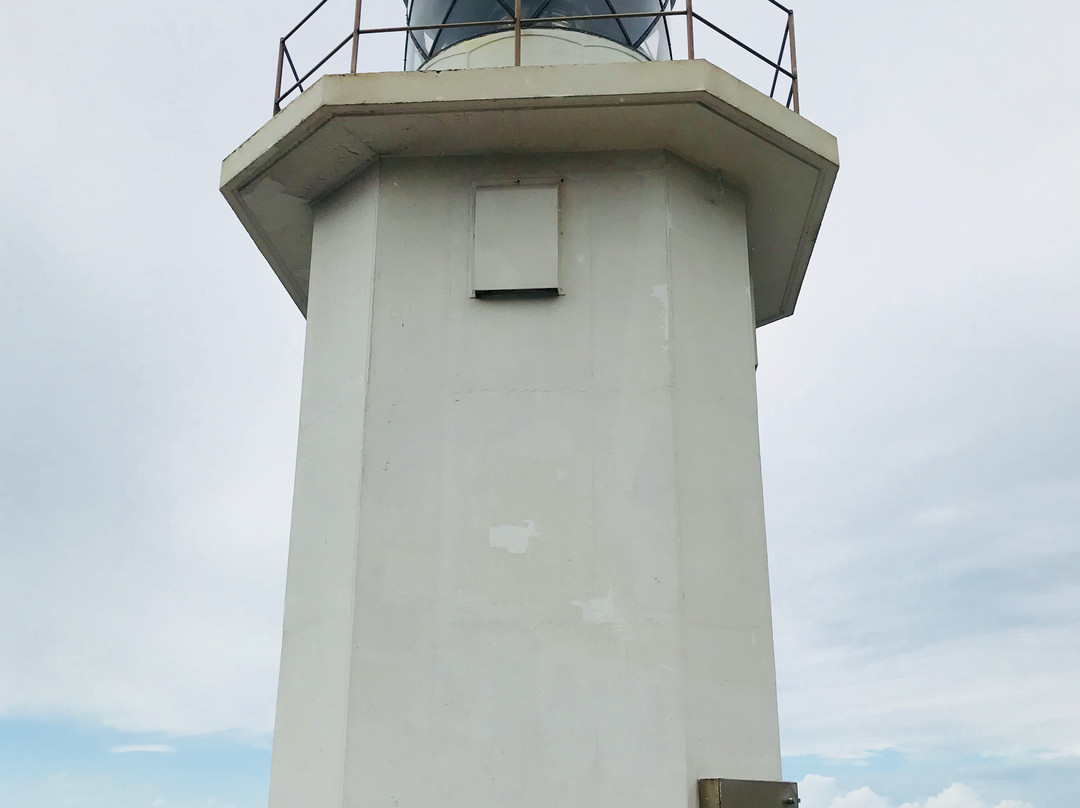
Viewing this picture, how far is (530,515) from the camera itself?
686 centimetres

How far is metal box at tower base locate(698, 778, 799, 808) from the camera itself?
20.7 feet

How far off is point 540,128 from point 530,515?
252 cm

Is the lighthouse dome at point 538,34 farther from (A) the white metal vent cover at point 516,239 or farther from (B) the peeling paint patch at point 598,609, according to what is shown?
(B) the peeling paint patch at point 598,609

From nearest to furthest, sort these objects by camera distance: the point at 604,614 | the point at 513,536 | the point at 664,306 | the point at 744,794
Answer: the point at 744,794 → the point at 604,614 → the point at 513,536 → the point at 664,306

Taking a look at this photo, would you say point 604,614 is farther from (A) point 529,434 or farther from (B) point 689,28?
(B) point 689,28

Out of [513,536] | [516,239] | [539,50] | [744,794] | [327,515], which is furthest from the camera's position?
[539,50]

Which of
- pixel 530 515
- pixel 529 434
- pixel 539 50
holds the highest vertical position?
pixel 539 50


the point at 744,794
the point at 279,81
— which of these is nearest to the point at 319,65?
the point at 279,81

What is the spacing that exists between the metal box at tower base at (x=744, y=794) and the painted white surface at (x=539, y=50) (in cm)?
484

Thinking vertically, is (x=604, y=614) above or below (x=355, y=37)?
below

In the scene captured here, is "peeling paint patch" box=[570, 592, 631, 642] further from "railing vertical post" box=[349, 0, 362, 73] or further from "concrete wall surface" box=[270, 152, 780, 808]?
"railing vertical post" box=[349, 0, 362, 73]

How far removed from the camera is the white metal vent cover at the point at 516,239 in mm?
7352

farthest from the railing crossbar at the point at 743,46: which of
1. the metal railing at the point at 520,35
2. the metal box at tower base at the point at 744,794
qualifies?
the metal box at tower base at the point at 744,794

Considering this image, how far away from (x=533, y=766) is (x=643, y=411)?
2.16 metres
